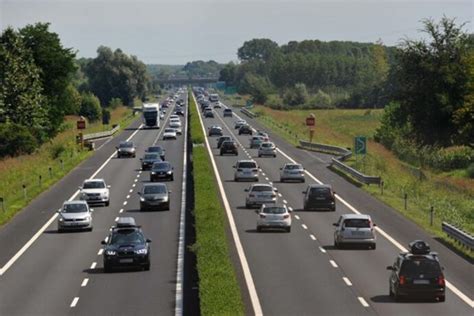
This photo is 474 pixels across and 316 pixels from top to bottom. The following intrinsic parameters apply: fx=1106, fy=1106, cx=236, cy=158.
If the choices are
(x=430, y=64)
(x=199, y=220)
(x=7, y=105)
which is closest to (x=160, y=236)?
(x=199, y=220)

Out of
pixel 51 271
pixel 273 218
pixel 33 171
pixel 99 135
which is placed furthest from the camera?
pixel 99 135

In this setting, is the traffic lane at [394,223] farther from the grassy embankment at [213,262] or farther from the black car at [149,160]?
the black car at [149,160]

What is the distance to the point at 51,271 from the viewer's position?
41.3m

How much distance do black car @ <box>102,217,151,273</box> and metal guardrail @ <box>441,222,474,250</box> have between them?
13.7 meters

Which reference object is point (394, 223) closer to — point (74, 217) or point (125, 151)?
point (74, 217)

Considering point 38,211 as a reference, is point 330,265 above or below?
above

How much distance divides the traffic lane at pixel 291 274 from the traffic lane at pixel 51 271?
6397mm

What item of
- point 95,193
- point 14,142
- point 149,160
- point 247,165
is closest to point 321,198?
point 95,193

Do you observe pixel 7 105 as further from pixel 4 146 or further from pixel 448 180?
pixel 448 180

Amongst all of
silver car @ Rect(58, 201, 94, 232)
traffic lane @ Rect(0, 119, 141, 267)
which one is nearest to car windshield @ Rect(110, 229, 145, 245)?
traffic lane @ Rect(0, 119, 141, 267)

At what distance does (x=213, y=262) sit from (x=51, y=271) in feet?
24.2

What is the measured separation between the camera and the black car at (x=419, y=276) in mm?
32312

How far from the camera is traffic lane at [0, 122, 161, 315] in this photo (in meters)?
34.1

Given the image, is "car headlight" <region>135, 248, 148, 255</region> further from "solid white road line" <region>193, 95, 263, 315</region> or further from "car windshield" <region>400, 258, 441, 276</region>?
"car windshield" <region>400, 258, 441, 276</region>
